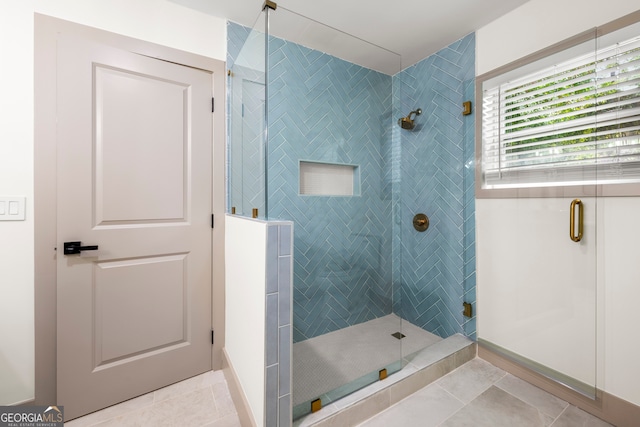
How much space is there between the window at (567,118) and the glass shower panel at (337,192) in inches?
29.3

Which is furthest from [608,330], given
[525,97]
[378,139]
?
[378,139]

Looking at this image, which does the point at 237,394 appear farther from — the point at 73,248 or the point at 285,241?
the point at 73,248

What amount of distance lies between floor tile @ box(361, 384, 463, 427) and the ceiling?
2.09 metres

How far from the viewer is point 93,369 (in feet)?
4.82

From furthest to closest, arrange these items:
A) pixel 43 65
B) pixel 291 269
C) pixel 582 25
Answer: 1. pixel 582 25
2. pixel 43 65
3. pixel 291 269

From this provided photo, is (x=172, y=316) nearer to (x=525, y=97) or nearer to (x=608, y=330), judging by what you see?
(x=608, y=330)

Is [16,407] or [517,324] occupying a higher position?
[517,324]

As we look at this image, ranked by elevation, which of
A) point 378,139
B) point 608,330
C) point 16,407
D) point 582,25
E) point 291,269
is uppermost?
point 582,25

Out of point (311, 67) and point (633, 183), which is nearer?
point (633, 183)

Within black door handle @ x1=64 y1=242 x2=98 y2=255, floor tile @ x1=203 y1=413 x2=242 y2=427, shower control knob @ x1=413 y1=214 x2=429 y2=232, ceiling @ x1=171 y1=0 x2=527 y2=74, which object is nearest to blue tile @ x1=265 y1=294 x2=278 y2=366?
floor tile @ x1=203 y1=413 x2=242 y2=427

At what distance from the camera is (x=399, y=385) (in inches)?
59.2

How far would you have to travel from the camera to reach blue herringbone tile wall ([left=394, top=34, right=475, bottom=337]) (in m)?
2.02

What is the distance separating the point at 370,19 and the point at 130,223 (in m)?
2.07

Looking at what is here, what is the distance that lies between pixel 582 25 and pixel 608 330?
1.65 metres
